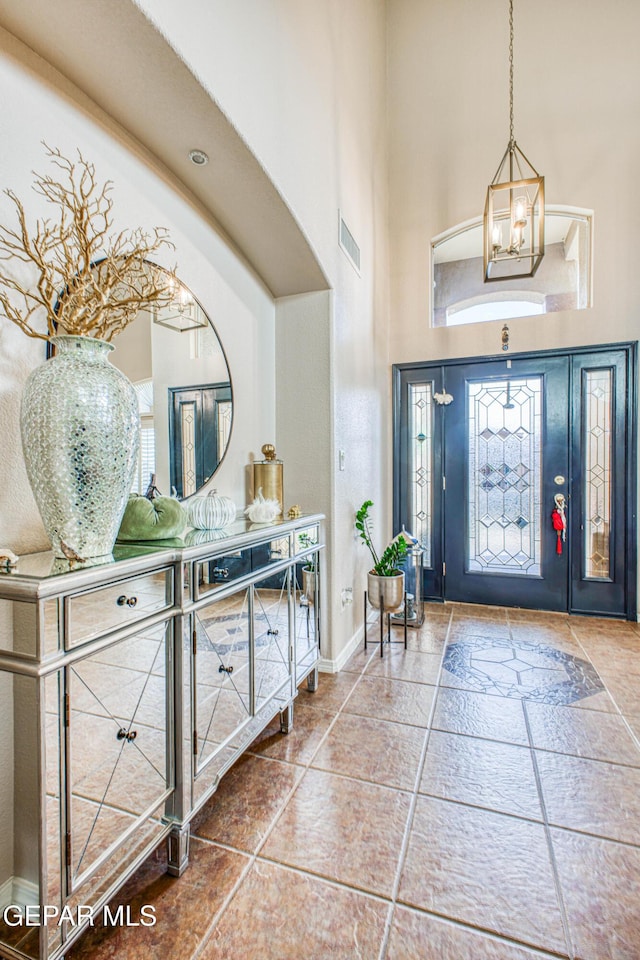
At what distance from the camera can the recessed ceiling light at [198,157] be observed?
72.7 inches

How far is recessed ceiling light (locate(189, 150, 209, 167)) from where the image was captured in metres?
1.85

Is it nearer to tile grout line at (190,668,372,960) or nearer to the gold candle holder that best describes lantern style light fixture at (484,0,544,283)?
the gold candle holder

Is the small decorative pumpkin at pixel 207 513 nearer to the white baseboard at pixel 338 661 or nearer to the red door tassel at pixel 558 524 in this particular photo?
the white baseboard at pixel 338 661

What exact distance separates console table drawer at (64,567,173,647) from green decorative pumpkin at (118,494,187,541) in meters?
0.25

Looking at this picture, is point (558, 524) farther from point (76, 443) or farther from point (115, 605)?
point (76, 443)

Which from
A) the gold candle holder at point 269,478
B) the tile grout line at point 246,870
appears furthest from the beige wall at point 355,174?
the tile grout line at point 246,870

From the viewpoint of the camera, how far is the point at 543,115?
3.86 m

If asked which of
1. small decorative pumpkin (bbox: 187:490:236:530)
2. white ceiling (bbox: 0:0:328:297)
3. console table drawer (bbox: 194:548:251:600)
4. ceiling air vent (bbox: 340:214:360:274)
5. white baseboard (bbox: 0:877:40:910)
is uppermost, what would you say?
ceiling air vent (bbox: 340:214:360:274)

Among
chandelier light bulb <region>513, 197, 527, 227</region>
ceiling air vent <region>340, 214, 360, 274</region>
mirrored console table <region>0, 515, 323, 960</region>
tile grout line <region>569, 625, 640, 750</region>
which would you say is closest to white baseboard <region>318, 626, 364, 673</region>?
mirrored console table <region>0, 515, 323, 960</region>

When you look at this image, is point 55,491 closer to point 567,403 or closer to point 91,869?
point 91,869

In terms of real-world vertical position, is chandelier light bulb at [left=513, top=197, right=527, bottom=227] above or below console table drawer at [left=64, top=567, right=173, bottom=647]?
above

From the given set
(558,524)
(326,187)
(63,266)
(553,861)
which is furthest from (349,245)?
(553,861)

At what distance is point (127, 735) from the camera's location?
121cm

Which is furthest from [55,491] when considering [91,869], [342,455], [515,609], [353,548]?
[515,609]
